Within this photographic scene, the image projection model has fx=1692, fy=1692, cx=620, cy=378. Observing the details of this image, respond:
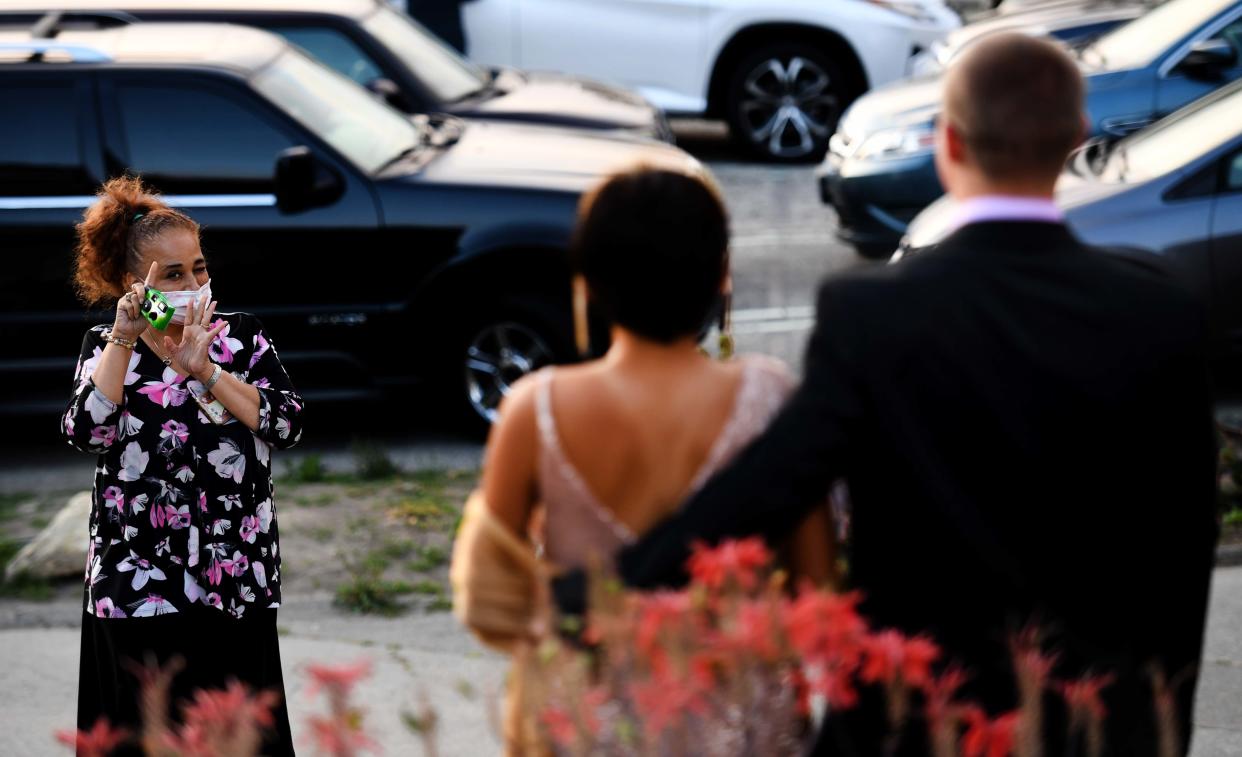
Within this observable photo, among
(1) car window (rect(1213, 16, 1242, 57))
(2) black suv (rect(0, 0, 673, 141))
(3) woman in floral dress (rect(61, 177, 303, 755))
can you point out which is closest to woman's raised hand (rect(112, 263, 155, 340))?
(3) woman in floral dress (rect(61, 177, 303, 755))

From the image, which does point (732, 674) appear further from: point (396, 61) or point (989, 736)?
point (396, 61)

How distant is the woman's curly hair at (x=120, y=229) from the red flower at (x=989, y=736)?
2301 mm

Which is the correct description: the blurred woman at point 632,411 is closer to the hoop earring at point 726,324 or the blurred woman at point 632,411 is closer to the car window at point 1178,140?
the hoop earring at point 726,324

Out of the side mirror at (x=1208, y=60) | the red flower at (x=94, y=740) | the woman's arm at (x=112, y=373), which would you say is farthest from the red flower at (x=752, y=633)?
the side mirror at (x=1208, y=60)

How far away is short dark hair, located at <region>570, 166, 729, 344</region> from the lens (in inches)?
90.9

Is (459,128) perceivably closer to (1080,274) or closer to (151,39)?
(151,39)

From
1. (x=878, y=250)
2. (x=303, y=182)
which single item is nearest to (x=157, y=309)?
(x=303, y=182)

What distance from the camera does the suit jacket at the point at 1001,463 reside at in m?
A: 2.14

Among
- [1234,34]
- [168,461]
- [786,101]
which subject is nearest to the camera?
[168,461]

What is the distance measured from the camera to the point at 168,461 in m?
3.69

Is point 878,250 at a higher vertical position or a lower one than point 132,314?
lower

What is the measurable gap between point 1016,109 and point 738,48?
10.8 meters

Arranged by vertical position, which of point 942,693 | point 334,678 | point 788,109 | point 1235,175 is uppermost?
point 334,678

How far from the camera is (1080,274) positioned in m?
2.24
